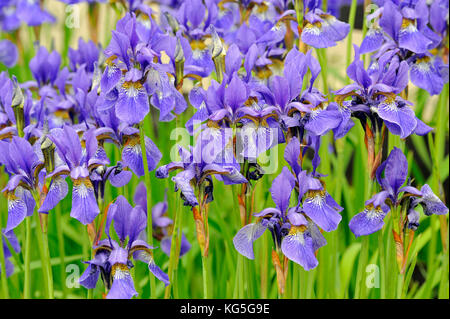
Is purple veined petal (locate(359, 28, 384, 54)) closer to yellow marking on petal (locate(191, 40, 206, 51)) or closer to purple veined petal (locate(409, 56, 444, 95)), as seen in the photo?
purple veined petal (locate(409, 56, 444, 95))

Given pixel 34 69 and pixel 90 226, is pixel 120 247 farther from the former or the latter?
pixel 34 69

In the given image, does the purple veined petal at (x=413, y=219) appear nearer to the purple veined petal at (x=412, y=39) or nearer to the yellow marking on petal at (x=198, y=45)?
the purple veined petal at (x=412, y=39)

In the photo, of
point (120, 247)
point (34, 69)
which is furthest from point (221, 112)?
point (34, 69)

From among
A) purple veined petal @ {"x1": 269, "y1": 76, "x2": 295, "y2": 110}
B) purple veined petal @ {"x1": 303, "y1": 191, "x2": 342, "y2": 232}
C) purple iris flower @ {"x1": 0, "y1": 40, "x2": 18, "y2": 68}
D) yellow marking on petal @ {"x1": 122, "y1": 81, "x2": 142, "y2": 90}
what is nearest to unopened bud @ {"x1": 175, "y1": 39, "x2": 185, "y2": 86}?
yellow marking on petal @ {"x1": 122, "y1": 81, "x2": 142, "y2": 90}

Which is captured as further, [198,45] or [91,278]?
[198,45]

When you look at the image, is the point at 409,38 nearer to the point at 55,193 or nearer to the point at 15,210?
the point at 55,193

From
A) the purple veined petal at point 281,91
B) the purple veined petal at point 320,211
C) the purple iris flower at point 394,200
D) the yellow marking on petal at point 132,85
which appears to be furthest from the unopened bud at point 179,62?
the purple iris flower at point 394,200

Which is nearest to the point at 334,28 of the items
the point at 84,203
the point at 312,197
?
the point at 312,197
